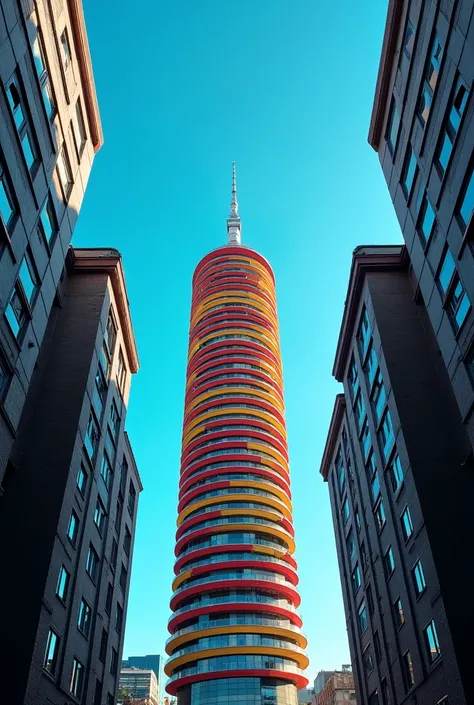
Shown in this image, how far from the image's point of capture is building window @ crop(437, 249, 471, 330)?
79.5ft

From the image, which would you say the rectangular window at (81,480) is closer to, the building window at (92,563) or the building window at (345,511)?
the building window at (92,563)

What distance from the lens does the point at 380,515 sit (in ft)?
118

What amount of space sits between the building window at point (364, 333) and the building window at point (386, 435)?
217 inches

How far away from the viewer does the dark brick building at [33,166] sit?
2208 cm

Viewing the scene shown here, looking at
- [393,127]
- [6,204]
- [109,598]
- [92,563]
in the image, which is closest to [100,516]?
[92,563]

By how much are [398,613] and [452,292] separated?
683 inches

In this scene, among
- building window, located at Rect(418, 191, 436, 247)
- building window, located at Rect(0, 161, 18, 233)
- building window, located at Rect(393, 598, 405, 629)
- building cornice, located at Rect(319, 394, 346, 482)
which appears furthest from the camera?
building cornice, located at Rect(319, 394, 346, 482)

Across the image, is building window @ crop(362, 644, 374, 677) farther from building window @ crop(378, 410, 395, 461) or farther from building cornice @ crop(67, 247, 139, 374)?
building cornice @ crop(67, 247, 139, 374)

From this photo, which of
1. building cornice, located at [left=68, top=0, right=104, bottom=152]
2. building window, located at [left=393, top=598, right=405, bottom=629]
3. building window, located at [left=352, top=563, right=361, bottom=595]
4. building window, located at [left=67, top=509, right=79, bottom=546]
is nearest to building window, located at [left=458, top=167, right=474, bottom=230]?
building cornice, located at [left=68, top=0, right=104, bottom=152]

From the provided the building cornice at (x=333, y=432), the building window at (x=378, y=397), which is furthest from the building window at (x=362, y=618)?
the building window at (x=378, y=397)

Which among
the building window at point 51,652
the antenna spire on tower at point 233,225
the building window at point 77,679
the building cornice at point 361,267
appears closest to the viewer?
the building window at point 51,652

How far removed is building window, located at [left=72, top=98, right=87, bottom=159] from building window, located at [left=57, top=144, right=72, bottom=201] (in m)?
1.54

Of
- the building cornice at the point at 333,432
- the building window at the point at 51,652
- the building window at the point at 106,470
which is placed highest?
the building cornice at the point at 333,432

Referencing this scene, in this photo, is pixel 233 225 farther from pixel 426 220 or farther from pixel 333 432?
pixel 426 220
